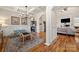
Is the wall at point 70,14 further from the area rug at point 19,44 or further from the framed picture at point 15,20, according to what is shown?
the framed picture at point 15,20

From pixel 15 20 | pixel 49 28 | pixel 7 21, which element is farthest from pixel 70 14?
pixel 7 21

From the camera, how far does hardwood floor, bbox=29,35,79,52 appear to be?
206cm

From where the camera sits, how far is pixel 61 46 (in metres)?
2.08

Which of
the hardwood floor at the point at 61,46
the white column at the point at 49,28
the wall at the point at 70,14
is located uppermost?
the wall at the point at 70,14

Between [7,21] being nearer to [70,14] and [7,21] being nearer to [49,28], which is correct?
[49,28]

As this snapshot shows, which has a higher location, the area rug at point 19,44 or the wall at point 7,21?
the wall at point 7,21

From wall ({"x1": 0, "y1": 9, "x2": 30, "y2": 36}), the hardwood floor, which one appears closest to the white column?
the hardwood floor

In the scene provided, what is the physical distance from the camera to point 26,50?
2.10m

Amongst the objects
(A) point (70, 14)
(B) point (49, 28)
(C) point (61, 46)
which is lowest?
(C) point (61, 46)

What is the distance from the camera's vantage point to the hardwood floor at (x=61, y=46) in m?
2.06

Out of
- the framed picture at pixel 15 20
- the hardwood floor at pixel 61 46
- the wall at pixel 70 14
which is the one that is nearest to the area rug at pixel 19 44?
Answer: the hardwood floor at pixel 61 46

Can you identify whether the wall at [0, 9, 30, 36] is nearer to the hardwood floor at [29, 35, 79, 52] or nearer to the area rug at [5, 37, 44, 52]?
the area rug at [5, 37, 44, 52]
